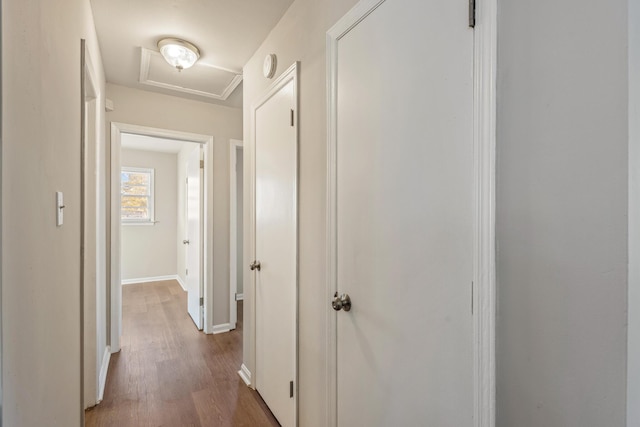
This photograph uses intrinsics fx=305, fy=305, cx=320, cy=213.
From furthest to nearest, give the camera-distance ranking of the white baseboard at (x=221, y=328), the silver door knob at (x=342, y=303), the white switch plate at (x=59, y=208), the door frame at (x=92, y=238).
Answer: the white baseboard at (x=221, y=328) → the door frame at (x=92, y=238) → the silver door knob at (x=342, y=303) → the white switch plate at (x=59, y=208)

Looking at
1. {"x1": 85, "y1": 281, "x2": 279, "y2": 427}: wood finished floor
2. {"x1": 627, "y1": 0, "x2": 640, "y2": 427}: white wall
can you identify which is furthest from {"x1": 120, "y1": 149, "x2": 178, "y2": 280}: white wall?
{"x1": 627, "y1": 0, "x2": 640, "y2": 427}: white wall

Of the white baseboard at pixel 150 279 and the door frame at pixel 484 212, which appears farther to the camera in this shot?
the white baseboard at pixel 150 279

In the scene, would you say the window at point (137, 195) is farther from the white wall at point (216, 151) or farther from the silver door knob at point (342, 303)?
the silver door knob at point (342, 303)

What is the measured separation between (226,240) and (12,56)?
2.70m

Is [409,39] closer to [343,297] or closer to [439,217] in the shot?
[439,217]

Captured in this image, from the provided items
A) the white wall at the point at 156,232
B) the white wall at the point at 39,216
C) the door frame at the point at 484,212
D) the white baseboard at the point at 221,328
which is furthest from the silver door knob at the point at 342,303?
the white wall at the point at 156,232

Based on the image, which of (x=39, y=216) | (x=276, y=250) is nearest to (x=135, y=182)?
(x=276, y=250)

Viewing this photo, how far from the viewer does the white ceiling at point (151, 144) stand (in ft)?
14.8

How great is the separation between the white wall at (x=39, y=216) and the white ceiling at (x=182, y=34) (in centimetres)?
48

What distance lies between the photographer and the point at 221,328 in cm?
324

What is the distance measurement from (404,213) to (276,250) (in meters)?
1.07

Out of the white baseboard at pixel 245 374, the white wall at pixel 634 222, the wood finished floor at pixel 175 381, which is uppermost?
the white wall at pixel 634 222

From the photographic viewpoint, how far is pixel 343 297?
1269mm

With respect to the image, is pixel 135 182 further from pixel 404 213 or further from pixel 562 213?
pixel 562 213
